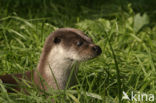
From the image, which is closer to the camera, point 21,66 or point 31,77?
point 31,77

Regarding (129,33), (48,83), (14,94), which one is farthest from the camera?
(129,33)

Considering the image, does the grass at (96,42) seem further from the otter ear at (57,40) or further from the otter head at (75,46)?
the otter ear at (57,40)

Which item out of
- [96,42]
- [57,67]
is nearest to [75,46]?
[57,67]

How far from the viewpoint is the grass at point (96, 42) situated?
3.04 m

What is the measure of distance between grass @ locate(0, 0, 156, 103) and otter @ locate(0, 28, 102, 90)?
0.43ft

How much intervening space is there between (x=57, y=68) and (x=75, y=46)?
0.24 meters

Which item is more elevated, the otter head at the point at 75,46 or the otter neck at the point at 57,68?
the otter head at the point at 75,46

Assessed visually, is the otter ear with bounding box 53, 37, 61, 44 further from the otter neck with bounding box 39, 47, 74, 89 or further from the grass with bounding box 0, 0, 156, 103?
the grass with bounding box 0, 0, 156, 103

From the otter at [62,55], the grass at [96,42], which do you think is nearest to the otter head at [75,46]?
the otter at [62,55]

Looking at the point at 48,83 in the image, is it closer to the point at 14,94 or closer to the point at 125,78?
the point at 14,94

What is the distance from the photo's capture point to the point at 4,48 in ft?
14.1

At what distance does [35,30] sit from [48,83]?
1.45 m

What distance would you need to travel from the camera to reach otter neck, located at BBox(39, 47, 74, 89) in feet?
10.2

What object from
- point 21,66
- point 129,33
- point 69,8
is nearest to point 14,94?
point 21,66
